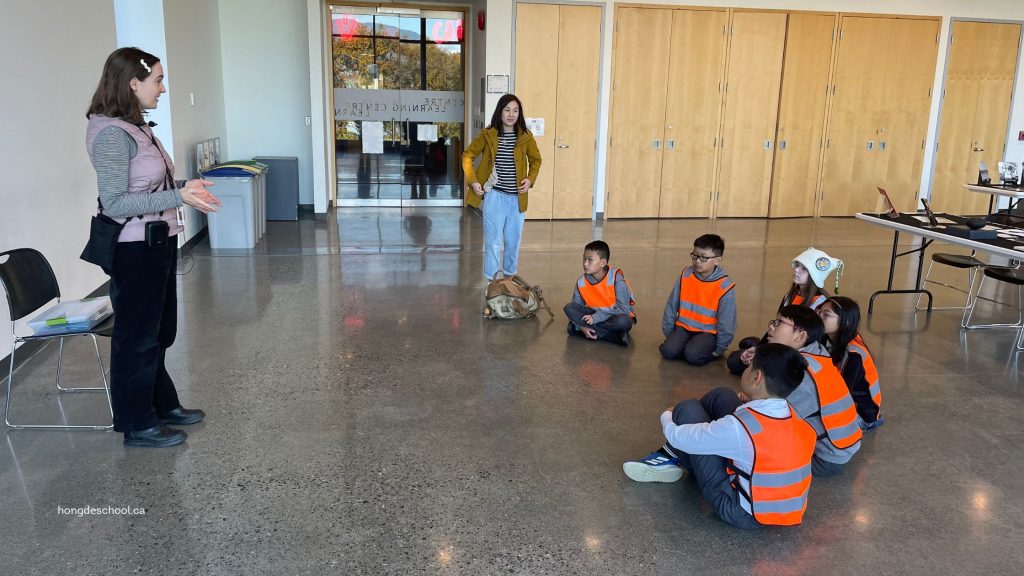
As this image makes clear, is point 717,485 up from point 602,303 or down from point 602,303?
down

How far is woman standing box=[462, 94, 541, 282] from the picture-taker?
602cm

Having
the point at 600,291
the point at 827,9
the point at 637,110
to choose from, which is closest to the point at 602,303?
the point at 600,291

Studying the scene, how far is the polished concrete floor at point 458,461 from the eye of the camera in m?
2.75

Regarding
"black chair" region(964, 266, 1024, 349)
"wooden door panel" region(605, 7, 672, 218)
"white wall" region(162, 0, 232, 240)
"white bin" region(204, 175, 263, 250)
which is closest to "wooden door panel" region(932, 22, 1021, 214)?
"wooden door panel" region(605, 7, 672, 218)

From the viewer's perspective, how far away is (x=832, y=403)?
3.23m

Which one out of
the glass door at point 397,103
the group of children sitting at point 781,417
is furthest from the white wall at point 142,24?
the group of children sitting at point 781,417

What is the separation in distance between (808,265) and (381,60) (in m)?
8.21

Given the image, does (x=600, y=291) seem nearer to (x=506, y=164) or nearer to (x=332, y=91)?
(x=506, y=164)

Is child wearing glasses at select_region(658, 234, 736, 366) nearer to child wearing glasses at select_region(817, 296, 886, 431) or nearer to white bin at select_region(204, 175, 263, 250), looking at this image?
child wearing glasses at select_region(817, 296, 886, 431)

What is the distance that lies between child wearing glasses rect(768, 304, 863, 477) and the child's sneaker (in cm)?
57

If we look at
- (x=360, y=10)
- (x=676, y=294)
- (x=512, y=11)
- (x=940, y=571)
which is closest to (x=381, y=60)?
(x=360, y=10)

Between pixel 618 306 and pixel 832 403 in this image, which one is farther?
pixel 618 306

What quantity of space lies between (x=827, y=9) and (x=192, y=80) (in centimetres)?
825

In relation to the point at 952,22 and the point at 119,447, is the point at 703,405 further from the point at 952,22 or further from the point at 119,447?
the point at 952,22
